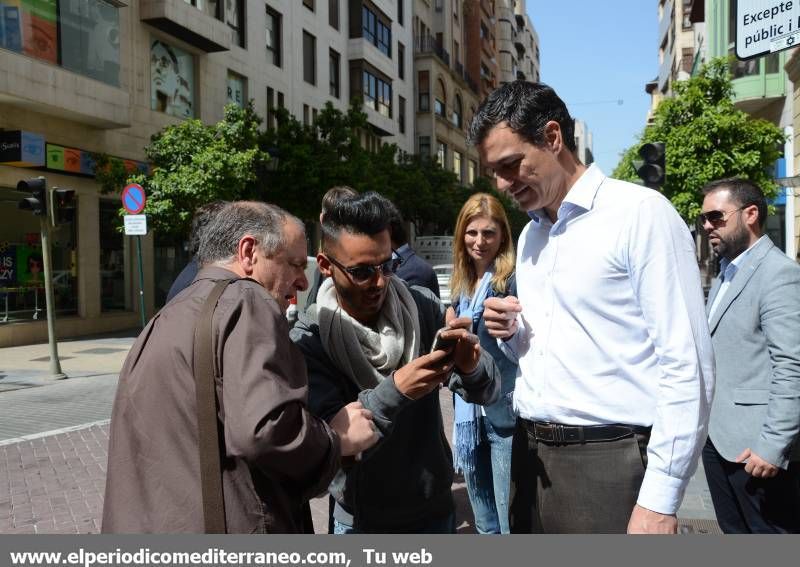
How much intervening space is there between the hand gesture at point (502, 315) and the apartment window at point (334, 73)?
96.9 ft

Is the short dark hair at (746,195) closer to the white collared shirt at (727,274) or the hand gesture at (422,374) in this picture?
the white collared shirt at (727,274)

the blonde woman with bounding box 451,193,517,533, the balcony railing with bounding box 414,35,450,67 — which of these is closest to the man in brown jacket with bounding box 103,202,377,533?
the blonde woman with bounding box 451,193,517,533

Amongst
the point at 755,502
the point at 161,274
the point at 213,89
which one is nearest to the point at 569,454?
the point at 755,502

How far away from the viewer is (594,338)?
82.2 inches

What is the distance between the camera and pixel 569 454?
6.99 feet

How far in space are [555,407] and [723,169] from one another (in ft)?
59.3

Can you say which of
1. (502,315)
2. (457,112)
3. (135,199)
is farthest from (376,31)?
(502,315)

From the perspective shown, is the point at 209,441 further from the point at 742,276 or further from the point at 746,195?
the point at 746,195

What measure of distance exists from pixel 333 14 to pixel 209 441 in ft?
104

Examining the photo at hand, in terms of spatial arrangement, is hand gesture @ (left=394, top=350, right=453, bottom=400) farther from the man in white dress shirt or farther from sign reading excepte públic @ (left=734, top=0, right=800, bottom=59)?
sign reading excepte públic @ (left=734, top=0, right=800, bottom=59)

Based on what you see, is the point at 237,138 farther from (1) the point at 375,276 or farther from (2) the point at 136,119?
(1) the point at 375,276

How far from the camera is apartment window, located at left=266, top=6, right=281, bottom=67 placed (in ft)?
83.9

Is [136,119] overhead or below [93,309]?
overhead

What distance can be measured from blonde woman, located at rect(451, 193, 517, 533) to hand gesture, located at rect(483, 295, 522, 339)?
3.96 ft
